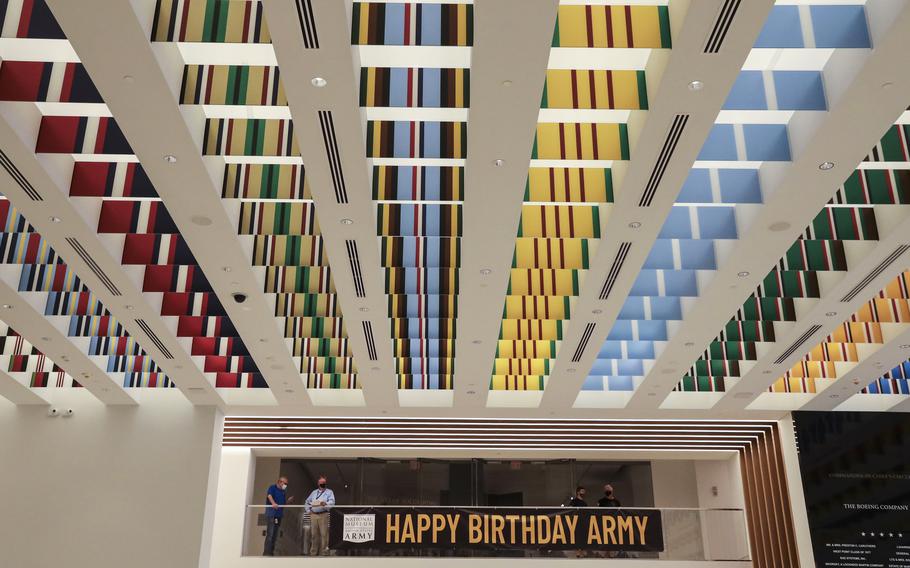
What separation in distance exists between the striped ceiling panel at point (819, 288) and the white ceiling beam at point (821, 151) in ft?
1.62

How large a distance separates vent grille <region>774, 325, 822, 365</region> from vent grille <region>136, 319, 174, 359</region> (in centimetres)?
902

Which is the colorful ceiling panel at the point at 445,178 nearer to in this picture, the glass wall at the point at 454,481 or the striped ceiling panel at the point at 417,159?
the striped ceiling panel at the point at 417,159

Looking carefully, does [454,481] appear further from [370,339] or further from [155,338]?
[155,338]

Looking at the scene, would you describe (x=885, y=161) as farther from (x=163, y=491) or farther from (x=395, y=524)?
(x=163, y=491)

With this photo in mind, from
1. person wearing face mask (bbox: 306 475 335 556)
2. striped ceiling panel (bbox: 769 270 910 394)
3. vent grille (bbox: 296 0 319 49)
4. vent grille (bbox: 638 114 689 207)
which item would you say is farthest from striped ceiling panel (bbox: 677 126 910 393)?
person wearing face mask (bbox: 306 475 335 556)

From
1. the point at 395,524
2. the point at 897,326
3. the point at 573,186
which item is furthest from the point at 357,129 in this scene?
the point at 395,524

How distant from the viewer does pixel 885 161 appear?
7812 mm

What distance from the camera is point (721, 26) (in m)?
5.66

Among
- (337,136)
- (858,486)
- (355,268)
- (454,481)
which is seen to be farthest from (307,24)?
(454,481)

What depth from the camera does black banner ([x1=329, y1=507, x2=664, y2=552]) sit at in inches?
580

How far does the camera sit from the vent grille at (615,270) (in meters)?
9.17

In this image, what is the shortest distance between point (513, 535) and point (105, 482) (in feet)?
23.3

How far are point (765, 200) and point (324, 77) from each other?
4463mm

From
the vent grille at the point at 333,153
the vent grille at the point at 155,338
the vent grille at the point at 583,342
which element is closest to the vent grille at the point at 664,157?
the vent grille at the point at 333,153
